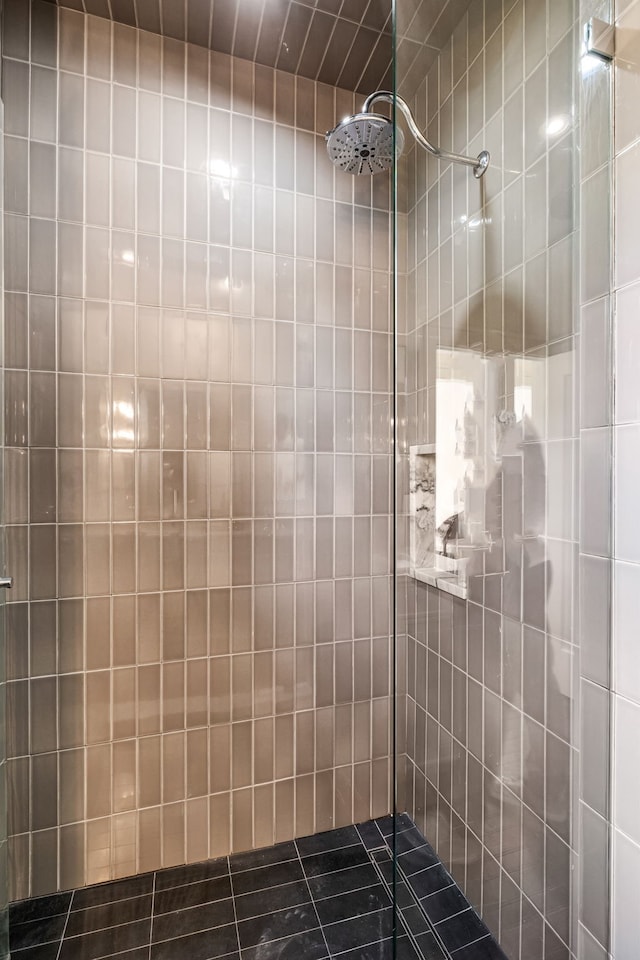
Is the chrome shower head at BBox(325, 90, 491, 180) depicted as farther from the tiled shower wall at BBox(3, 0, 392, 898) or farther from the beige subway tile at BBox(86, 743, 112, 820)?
the beige subway tile at BBox(86, 743, 112, 820)

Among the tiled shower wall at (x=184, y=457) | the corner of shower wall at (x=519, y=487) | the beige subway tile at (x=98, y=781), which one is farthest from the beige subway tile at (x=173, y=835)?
the corner of shower wall at (x=519, y=487)

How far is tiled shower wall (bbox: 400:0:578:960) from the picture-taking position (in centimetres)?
71

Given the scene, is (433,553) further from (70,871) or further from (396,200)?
(70,871)

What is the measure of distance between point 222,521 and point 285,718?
0.63m

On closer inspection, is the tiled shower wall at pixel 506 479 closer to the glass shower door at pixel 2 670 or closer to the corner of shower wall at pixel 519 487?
the corner of shower wall at pixel 519 487

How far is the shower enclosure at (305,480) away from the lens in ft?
2.36

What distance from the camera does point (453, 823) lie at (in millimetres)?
766

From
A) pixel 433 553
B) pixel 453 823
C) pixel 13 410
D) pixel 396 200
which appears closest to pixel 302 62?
pixel 396 200

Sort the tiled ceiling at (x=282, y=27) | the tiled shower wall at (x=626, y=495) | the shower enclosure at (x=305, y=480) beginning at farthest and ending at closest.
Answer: the tiled ceiling at (x=282, y=27) < the shower enclosure at (x=305, y=480) < the tiled shower wall at (x=626, y=495)

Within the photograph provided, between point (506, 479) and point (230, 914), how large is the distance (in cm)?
126

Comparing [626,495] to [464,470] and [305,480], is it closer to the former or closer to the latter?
[464,470]

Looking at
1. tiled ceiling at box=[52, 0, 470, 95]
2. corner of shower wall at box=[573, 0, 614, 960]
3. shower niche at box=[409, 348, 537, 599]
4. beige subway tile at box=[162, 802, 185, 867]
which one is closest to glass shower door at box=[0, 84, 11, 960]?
beige subway tile at box=[162, 802, 185, 867]

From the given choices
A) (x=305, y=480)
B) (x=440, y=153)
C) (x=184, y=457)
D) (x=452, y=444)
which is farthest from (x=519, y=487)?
(x=184, y=457)

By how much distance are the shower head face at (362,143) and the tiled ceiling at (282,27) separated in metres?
0.33
